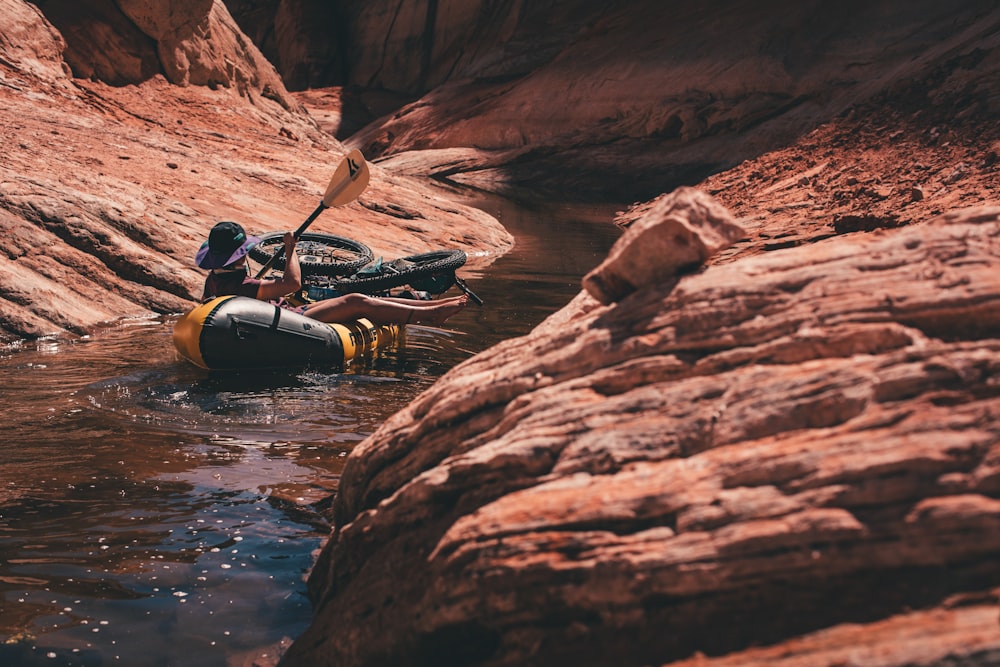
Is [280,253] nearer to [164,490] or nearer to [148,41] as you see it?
[164,490]

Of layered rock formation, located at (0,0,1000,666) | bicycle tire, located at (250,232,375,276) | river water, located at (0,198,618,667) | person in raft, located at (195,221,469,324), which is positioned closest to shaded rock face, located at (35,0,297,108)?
bicycle tire, located at (250,232,375,276)

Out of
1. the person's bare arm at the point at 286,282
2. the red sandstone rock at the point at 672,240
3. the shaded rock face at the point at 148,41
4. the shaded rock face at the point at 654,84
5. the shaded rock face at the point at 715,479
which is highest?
the shaded rock face at the point at 654,84

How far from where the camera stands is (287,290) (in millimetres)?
7699

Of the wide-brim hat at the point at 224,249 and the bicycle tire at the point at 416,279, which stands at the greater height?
the bicycle tire at the point at 416,279

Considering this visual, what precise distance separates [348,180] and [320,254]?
1.64 m

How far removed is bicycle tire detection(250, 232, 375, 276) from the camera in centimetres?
914

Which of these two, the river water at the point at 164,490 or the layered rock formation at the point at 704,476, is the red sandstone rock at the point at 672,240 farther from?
the river water at the point at 164,490

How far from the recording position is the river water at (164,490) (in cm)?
367

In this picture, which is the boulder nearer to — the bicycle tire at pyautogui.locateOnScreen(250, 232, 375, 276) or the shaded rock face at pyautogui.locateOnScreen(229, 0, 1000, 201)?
the bicycle tire at pyautogui.locateOnScreen(250, 232, 375, 276)

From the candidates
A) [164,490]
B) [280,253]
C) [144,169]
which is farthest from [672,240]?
[144,169]

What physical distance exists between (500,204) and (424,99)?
10.7m

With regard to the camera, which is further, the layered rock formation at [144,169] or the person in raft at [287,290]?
the layered rock formation at [144,169]

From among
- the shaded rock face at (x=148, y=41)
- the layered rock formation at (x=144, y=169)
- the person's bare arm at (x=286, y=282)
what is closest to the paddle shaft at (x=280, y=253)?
the person's bare arm at (x=286, y=282)

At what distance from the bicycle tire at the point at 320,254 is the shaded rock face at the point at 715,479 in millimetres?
5713
